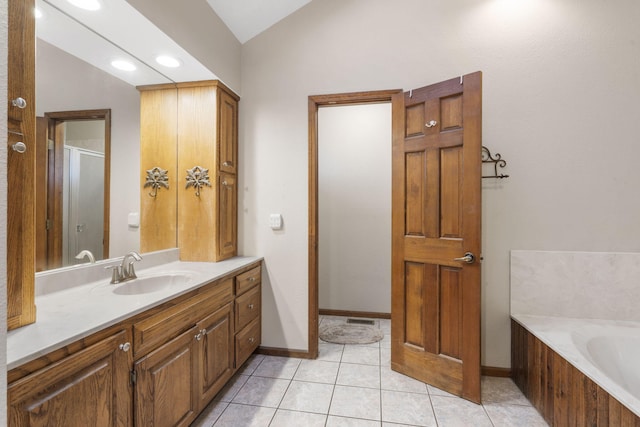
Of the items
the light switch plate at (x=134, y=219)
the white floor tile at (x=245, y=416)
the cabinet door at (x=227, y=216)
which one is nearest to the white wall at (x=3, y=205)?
the white floor tile at (x=245, y=416)

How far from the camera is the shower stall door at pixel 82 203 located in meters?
1.58

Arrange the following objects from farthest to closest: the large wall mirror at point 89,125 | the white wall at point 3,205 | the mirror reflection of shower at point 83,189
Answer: the mirror reflection of shower at point 83,189 < the large wall mirror at point 89,125 < the white wall at point 3,205

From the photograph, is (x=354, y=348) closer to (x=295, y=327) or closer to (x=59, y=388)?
(x=295, y=327)

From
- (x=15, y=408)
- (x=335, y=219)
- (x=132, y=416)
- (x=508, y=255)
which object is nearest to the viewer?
(x=15, y=408)

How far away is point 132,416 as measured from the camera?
1243 mm

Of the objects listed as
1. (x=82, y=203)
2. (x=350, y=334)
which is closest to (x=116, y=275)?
(x=82, y=203)

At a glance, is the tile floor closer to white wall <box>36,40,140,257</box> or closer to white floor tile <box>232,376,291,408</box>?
white floor tile <box>232,376,291,408</box>

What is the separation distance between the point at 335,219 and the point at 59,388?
285 cm

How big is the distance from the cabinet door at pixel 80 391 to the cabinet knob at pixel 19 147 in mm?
726

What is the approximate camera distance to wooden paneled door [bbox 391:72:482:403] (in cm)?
191

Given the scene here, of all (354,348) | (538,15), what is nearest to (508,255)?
(354,348)

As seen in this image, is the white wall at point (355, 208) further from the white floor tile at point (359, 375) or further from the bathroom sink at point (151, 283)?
the bathroom sink at point (151, 283)

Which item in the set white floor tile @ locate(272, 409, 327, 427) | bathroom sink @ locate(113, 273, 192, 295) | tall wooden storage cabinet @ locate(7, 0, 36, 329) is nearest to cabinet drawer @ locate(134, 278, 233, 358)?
bathroom sink @ locate(113, 273, 192, 295)

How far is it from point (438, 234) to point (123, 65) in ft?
7.78
